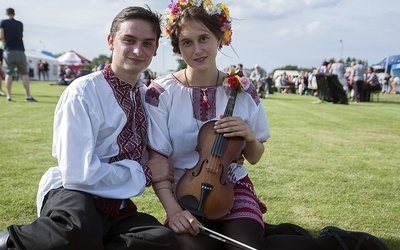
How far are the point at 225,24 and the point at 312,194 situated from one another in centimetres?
180

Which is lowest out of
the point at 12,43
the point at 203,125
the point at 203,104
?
the point at 203,125

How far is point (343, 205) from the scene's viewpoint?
10.6 ft

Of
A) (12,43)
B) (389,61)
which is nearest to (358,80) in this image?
(12,43)

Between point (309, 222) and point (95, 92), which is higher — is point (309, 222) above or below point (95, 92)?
below

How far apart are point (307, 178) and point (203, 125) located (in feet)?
6.68

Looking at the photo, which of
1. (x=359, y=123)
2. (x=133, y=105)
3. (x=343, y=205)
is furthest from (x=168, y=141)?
(x=359, y=123)

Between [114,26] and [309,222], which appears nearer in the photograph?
[114,26]

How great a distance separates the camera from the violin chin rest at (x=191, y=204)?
206cm

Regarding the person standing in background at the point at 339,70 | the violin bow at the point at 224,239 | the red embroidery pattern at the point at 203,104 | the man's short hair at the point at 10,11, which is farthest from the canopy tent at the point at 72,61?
the violin bow at the point at 224,239

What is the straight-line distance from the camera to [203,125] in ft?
7.43

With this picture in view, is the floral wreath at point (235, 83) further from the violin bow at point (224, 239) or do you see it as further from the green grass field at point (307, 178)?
the green grass field at point (307, 178)

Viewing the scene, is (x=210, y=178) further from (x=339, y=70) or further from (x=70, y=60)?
(x=70, y=60)

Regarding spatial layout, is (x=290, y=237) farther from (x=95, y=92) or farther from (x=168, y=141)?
(x=95, y=92)

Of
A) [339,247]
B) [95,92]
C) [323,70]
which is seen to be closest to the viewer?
[95,92]
